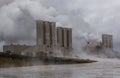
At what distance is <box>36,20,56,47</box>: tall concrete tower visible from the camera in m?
147

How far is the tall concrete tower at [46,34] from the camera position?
147 meters

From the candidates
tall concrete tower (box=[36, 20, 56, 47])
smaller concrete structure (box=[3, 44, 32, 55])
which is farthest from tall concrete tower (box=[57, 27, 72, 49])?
smaller concrete structure (box=[3, 44, 32, 55])

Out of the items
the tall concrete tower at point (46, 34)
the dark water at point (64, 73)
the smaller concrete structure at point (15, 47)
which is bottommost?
the smaller concrete structure at point (15, 47)

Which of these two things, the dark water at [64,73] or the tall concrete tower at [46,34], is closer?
the dark water at [64,73]

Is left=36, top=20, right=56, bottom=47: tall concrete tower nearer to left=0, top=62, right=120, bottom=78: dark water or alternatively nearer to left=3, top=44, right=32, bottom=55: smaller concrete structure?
left=3, top=44, right=32, bottom=55: smaller concrete structure

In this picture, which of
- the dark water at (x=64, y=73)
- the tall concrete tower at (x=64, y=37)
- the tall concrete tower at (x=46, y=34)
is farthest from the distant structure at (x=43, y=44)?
the dark water at (x=64, y=73)

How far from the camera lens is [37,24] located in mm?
149875

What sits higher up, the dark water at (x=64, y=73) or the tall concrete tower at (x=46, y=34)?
the tall concrete tower at (x=46, y=34)

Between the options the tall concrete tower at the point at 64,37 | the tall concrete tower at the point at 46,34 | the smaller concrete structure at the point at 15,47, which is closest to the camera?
the tall concrete tower at the point at 46,34

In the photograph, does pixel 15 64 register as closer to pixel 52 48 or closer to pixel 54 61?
pixel 54 61

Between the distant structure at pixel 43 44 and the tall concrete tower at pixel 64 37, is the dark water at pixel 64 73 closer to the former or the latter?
the distant structure at pixel 43 44

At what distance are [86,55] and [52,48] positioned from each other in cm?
5057

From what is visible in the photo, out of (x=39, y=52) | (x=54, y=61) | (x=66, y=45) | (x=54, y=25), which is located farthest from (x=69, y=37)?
(x=54, y=61)

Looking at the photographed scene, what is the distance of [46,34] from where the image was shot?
486 feet
